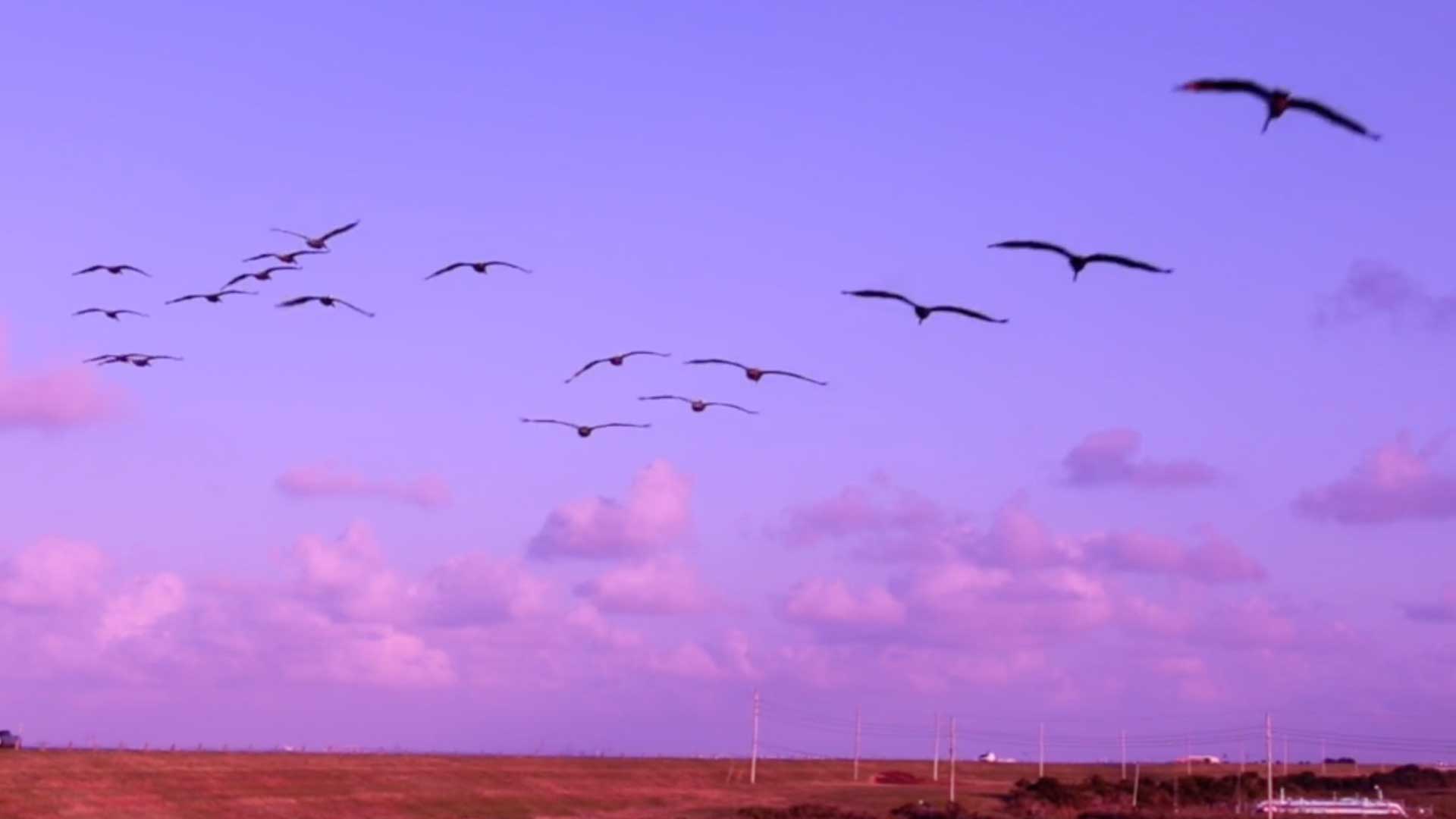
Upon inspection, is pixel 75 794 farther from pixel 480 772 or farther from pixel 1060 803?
pixel 1060 803

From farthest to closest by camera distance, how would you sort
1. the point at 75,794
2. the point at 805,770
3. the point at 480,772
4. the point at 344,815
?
1. the point at 805,770
2. the point at 480,772
3. the point at 344,815
4. the point at 75,794

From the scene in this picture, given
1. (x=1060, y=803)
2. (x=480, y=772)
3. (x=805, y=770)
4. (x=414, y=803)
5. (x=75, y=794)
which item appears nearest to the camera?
(x=75, y=794)

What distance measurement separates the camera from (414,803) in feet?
449

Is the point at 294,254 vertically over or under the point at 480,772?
over

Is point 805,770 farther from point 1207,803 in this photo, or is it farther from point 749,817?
point 749,817

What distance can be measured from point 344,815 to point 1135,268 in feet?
303

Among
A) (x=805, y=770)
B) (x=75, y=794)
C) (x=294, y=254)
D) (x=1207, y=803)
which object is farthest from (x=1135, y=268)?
(x=805, y=770)

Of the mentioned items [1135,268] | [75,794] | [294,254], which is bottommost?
[75,794]

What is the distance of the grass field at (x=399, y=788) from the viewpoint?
398ft

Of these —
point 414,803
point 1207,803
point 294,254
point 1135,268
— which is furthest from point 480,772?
point 1135,268

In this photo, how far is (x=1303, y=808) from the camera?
13550 centimetres

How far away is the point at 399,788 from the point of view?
143 meters

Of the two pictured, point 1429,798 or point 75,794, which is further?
point 1429,798

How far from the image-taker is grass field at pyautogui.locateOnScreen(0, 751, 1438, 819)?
4774 inches
